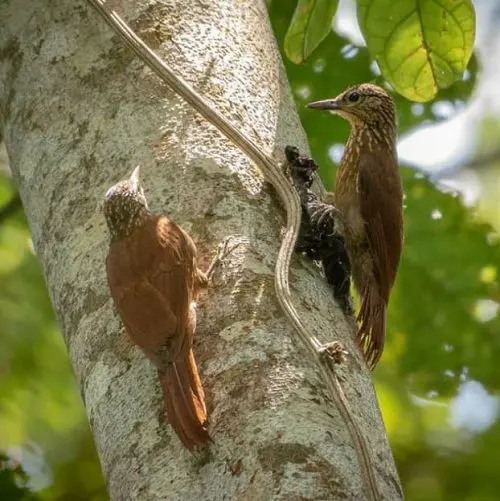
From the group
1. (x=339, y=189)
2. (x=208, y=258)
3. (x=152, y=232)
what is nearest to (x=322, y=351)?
(x=208, y=258)

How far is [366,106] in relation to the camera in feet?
15.4

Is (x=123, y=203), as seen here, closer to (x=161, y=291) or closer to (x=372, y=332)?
(x=161, y=291)

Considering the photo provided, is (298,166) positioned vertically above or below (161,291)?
above

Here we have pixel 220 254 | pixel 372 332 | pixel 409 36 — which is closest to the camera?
pixel 220 254

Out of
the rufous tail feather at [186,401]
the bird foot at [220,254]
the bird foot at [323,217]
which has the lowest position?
the rufous tail feather at [186,401]

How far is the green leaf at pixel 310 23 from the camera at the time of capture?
362cm

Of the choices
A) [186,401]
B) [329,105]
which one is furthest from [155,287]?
[329,105]

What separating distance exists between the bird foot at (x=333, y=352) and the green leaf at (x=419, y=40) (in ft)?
4.86

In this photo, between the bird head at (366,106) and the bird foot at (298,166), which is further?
the bird head at (366,106)

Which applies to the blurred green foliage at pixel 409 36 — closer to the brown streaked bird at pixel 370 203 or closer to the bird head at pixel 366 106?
the brown streaked bird at pixel 370 203

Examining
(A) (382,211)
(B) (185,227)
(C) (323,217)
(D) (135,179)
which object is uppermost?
(A) (382,211)

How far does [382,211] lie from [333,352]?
1.83 m

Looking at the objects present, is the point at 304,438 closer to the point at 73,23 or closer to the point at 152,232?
the point at 152,232

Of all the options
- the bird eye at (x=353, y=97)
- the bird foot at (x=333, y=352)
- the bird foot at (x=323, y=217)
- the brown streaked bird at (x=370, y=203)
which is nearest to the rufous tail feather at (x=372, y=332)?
the brown streaked bird at (x=370, y=203)
